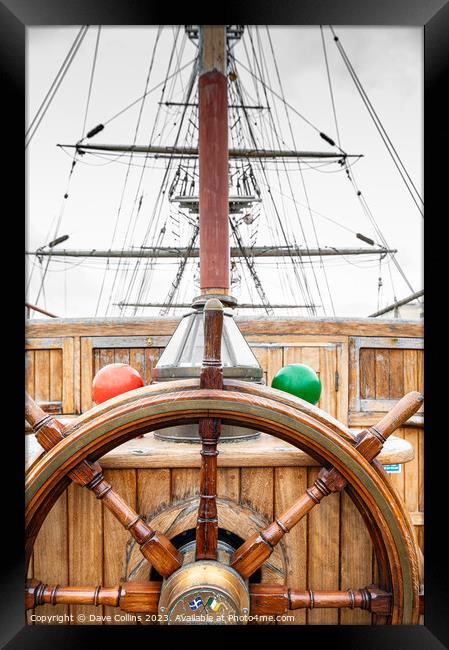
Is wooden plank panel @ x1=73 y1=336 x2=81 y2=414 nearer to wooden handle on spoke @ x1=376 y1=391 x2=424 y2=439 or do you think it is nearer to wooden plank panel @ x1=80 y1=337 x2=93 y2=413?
wooden plank panel @ x1=80 y1=337 x2=93 y2=413

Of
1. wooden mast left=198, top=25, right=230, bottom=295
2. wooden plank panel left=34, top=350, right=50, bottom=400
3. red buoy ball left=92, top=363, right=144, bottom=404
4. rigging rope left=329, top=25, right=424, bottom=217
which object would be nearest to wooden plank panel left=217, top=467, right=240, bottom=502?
red buoy ball left=92, top=363, right=144, bottom=404

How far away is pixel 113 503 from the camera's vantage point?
935mm

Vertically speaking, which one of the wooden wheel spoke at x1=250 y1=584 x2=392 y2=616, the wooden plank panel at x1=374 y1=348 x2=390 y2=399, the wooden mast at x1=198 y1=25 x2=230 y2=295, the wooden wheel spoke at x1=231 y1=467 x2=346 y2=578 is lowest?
the wooden wheel spoke at x1=250 y1=584 x2=392 y2=616

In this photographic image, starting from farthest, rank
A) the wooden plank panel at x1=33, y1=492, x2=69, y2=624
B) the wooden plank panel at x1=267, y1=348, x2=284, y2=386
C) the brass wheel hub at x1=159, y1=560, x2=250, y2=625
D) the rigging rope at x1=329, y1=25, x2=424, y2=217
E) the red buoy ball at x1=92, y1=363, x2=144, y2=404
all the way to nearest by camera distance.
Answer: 1. the wooden plank panel at x1=267, y1=348, x2=284, y2=386
2. the rigging rope at x1=329, y1=25, x2=424, y2=217
3. the red buoy ball at x1=92, y1=363, x2=144, y2=404
4. the wooden plank panel at x1=33, y1=492, x2=69, y2=624
5. the brass wheel hub at x1=159, y1=560, x2=250, y2=625

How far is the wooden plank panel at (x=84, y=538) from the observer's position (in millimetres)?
1065

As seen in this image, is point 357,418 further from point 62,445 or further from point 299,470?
point 62,445

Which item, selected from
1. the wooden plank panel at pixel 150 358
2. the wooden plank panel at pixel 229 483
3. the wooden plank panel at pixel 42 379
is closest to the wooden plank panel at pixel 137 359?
the wooden plank panel at pixel 150 358

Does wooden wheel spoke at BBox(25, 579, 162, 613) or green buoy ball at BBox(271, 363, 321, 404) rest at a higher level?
green buoy ball at BBox(271, 363, 321, 404)

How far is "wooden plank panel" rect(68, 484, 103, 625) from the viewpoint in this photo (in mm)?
1065

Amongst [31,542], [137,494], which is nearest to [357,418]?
[137,494]

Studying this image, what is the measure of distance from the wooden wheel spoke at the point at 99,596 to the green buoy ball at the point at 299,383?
560 millimetres

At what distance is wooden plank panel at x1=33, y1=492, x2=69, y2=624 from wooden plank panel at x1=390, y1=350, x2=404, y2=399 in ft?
7.03
